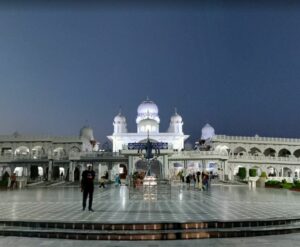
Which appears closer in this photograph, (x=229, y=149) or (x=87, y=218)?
(x=87, y=218)

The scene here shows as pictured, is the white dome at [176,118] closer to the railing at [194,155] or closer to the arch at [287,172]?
the railing at [194,155]

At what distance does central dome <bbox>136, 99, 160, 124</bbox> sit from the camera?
7116 cm

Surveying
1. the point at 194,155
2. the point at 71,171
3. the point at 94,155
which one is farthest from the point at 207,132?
the point at 71,171

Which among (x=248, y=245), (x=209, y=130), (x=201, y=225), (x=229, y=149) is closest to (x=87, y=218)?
(x=201, y=225)

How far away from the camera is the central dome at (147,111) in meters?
71.2

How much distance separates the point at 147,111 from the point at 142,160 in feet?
68.6

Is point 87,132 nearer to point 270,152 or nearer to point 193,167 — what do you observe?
point 193,167

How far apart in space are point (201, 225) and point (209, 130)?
72008mm

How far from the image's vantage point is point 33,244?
8.58 m

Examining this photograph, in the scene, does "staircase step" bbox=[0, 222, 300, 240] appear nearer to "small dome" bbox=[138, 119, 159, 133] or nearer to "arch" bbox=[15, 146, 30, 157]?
"small dome" bbox=[138, 119, 159, 133]

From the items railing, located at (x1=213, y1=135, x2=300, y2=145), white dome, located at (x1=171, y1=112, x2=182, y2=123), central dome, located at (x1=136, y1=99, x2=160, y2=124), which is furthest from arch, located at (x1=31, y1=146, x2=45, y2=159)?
railing, located at (x1=213, y1=135, x2=300, y2=145)

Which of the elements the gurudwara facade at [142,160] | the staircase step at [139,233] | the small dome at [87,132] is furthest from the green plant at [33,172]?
the staircase step at [139,233]

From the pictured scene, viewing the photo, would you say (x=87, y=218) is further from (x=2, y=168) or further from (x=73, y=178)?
(x=2, y=168)

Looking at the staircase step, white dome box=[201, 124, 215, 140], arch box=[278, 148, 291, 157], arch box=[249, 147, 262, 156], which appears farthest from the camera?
white dome box=[201, 124, 215, 140]
